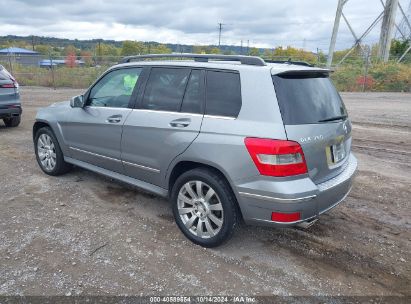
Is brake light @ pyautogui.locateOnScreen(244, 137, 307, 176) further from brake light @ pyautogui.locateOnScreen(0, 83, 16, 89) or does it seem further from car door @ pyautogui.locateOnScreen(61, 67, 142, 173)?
brake light @ pyautogui.locateOnScreen(0, 83, 16, 89)

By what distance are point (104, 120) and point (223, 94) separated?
67.6 inches

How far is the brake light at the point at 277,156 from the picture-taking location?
294 cm

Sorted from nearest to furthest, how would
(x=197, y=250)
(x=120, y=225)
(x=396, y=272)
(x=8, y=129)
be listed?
(x=396, y=272) → (x=197, y=250) → (x=120, y=225) → (x=8, y=129)

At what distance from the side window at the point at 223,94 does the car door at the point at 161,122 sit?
0.32 feet

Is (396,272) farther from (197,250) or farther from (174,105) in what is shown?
(174,105)

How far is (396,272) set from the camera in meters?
3.18

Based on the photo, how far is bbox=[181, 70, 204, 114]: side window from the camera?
3.49 meters

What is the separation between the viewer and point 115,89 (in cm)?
447

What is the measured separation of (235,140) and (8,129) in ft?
25.2

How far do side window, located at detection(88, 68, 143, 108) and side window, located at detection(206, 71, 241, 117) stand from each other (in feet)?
3.69

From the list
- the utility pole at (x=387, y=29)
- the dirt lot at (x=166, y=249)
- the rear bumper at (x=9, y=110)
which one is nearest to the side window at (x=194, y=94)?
the dirt lot at (x=166, y=249)

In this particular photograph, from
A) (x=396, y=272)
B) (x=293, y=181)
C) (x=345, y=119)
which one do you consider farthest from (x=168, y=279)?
(x=345, y=119)

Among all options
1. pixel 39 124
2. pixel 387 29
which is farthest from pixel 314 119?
pixel 387 29

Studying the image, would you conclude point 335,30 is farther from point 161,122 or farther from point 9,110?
point 161,122
